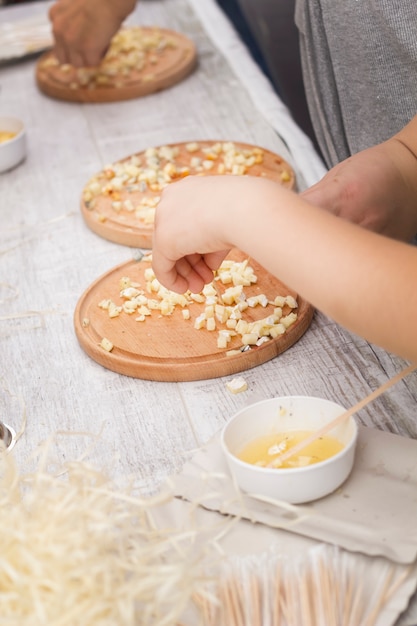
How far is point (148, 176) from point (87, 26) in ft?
2.13

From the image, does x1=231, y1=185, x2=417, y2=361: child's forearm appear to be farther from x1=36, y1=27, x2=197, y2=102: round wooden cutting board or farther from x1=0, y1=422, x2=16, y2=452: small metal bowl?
x1=36, y1=27, x2=197, y2=102: round wooden cutting board

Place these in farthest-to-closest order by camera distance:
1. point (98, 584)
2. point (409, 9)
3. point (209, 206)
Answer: point (409, 9), point (209, 206), point (98, 584)

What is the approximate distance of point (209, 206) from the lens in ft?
3.13

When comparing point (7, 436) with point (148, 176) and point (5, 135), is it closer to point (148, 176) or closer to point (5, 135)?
point (148, 176)

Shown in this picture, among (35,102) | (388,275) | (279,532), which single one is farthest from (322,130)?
(279,532)

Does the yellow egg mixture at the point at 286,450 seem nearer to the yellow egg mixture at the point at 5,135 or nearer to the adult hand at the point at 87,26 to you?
the yellow egg mixture at the point at 5,135

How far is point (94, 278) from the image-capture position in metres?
1.41

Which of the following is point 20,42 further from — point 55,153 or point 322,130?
point 322,130

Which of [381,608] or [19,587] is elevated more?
[19,587]

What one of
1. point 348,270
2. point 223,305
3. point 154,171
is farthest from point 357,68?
point 348,270

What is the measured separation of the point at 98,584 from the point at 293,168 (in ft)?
3.69

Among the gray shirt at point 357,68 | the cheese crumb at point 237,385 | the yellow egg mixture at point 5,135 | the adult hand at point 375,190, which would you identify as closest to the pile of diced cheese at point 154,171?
the gray shirt at point 357,68

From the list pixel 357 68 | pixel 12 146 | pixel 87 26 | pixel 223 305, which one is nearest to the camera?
pixel 223 305

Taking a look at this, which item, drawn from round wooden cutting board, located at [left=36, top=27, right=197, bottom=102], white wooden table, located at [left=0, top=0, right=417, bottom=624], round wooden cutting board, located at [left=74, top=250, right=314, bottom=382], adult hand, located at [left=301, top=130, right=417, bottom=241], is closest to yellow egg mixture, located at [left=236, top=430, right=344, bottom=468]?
white wooden table, located at [left=0, top=0, right=417, bottom=624]
